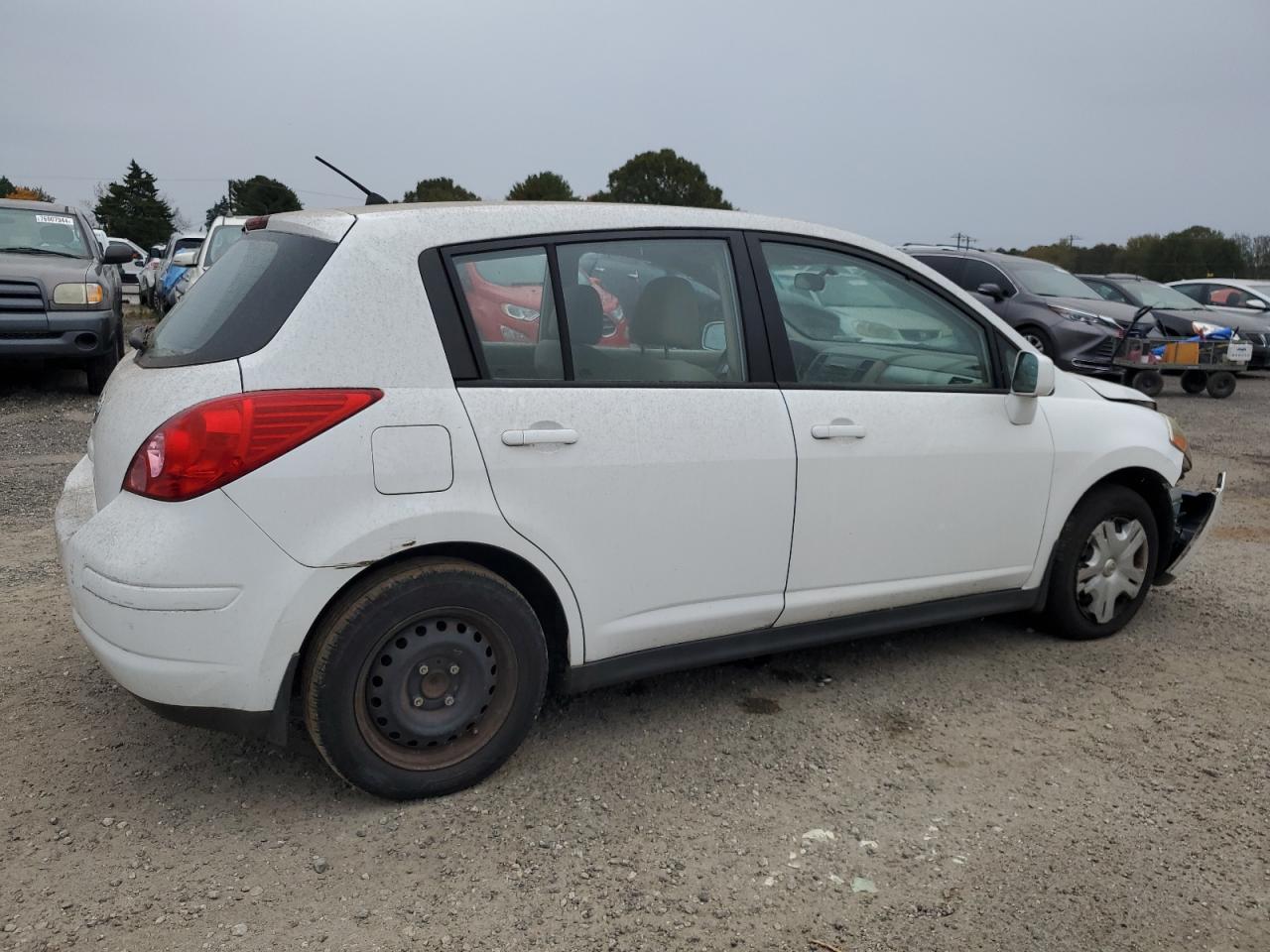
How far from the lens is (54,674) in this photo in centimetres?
386

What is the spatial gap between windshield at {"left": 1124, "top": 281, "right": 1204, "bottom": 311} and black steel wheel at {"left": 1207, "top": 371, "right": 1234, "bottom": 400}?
184 centimetres

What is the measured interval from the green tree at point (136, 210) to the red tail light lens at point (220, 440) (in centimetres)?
6431

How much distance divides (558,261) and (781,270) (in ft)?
2.81

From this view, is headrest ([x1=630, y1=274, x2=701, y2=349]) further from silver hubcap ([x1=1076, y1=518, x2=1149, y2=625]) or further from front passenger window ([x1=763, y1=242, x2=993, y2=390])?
silver hubcap ([x1=1076, y1=518, x2=1149, y2=625])

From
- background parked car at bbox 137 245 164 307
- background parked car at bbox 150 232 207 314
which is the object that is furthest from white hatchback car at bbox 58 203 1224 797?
background parked car at bbox 137 245 164 307

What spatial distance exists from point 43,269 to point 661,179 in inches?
2097

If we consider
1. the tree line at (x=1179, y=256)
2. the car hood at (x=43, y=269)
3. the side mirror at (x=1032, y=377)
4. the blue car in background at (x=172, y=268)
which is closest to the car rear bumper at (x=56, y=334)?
the car hood at (x=43, y=269)

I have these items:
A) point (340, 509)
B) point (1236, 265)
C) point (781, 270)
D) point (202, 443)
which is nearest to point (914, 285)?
point (781, 270)

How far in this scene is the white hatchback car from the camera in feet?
8.89

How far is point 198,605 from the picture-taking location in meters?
2.66

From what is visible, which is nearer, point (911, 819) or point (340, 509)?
point (340, 509)

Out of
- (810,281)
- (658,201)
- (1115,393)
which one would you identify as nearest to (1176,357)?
(1115,393)

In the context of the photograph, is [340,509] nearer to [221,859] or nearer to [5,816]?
[221,859]

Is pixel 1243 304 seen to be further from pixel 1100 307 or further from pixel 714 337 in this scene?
pixel 714 337
